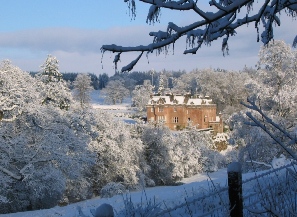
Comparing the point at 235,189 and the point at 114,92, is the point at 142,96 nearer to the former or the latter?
the point at 114,92

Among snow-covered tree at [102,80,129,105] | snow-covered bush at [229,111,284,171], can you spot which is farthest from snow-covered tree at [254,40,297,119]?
snow-covered tree at [102,80,129,105]

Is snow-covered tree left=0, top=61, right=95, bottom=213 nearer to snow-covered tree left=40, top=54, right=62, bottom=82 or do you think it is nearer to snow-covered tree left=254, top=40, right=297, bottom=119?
snow-covered tree left=254, top=40, right=297, bottom=119

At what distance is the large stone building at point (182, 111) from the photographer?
6219 centimetres

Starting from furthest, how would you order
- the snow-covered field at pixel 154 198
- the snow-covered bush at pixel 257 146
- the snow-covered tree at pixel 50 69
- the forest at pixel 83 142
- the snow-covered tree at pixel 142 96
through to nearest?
the snow-covered tree at pixel 142 96
the snow-covered tree at pixel 50 69
the snow-covered bush at pixel 257 146
the forest at pixel 83 142
the snow-covered field at pixel 154 198

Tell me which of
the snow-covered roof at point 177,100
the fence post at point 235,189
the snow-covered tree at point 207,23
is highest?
the snow-covered tree at point 207,23

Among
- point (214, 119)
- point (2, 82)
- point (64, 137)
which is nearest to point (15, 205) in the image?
point (64, 137)

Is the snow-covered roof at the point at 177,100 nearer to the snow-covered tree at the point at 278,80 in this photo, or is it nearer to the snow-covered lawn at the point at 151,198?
the snow-covered tree at the point at 278,80

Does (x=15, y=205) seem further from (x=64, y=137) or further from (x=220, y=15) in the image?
(x=220, y=15)

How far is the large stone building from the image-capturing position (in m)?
62.2

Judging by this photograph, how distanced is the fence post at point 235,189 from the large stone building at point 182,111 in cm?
5763

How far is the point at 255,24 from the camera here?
3.73 m

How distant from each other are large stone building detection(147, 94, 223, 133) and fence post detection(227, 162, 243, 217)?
57632 mm

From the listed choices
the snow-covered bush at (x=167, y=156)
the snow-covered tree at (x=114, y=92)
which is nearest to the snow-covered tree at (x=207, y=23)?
the snow-covered bush at (x=167, y=156)

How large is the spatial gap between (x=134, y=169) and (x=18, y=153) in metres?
10.4
